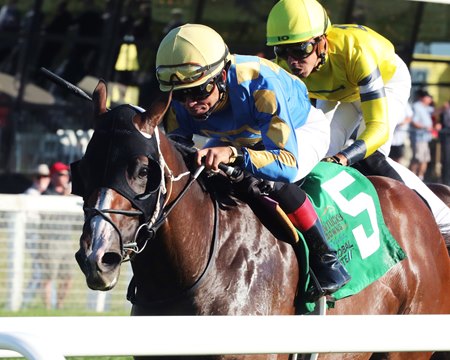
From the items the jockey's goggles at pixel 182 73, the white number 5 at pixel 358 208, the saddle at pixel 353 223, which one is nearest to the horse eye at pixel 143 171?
the jockey's goggles at pixel 182 73

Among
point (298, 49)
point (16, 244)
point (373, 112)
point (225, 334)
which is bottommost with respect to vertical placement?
point (16, 244)

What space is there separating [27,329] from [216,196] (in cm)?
190

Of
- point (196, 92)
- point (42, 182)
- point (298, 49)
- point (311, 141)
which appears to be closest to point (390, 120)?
point (298, 49)

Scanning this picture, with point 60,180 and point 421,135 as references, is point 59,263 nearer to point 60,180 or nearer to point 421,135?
point 60,180

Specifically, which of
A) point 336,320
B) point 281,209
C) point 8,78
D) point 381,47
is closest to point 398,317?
point 336,320

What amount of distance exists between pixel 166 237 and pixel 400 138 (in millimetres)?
9814

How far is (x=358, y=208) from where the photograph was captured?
4.45 m

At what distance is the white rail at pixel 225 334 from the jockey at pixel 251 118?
1420 mm

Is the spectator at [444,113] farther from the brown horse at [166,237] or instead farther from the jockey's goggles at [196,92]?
the jockey's goggles at [196,92]

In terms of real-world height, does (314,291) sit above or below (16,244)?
above

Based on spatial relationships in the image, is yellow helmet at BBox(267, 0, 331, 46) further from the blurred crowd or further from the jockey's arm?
the blurred crowd

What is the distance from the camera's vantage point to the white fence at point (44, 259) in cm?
943

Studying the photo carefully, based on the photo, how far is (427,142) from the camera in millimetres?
13672

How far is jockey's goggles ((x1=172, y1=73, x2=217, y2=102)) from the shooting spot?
379cm
